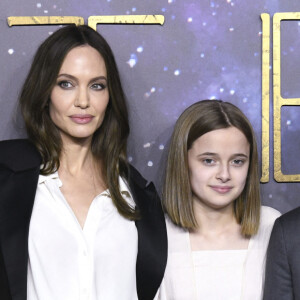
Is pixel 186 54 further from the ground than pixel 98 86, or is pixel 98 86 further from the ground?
pixel 186 54

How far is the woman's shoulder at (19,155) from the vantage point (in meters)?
1.72

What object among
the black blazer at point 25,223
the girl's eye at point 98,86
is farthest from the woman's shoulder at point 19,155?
the girl's eye at point 98,86

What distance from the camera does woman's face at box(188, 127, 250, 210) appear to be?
1.87m

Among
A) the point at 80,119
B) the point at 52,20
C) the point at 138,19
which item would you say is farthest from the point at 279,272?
the point at 52,20

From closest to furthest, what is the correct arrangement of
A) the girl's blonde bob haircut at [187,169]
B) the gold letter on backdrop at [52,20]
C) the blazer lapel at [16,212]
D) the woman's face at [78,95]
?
the blazer lapel at [16,212] → the woman's face at [78,95] → the girl's blonde bob haircut at [187,169] → the gold letter on backdrop at [52,20]

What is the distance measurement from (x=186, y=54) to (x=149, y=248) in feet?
2.45

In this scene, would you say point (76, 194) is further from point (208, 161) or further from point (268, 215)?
point (268, 215)

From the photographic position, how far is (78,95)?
5.95ft

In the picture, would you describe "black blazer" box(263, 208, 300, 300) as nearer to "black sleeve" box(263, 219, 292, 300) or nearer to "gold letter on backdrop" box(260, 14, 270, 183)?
"black sleeve" box(263, 219, 292, 300)

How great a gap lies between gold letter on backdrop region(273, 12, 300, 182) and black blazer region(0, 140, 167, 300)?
50 cm

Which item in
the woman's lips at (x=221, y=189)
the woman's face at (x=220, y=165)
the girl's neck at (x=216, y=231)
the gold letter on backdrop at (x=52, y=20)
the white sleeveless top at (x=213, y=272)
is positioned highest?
the gold letter on backdrop at (x=52, y=20)

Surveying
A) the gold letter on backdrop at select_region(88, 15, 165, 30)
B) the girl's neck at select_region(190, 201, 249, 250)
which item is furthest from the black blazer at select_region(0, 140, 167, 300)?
the gold letter on backdrop at select_region(88, 15, 165, 30)

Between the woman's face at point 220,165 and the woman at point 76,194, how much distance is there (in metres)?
0.18

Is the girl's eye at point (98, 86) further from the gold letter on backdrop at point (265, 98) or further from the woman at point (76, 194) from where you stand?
the gold letter on backdrop at point (265, 98)
